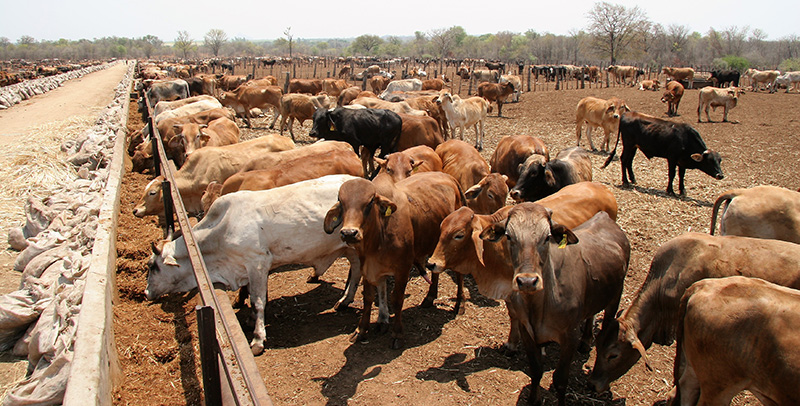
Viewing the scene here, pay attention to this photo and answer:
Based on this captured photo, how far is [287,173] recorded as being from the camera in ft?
24.2

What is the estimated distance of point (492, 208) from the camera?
7418mm

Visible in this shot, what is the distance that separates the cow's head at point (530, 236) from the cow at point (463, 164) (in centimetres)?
426

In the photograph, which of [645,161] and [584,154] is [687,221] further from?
[645,161]

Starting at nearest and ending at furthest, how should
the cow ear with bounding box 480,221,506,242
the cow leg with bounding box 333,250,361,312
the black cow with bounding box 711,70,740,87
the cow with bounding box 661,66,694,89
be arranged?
1. the cow ear with bounding box 480,221,506,242
2. the cow leg with bounding box 333,250,361,312
3. the cow with bounding box 661,66,694,89
4. the black cow with bounding box 711,70,740,87

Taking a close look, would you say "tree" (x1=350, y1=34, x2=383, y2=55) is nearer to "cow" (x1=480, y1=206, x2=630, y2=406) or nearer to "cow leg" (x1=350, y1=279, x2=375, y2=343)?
"cow leg" (x1=350, y1=279, x2=375, y2=343)

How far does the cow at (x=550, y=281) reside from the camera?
4172mm

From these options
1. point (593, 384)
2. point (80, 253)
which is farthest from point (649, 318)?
point (80, 253)

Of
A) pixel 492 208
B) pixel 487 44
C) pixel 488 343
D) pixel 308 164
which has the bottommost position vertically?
pixel 488 343

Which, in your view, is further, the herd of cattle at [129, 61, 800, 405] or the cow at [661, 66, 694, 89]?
the cow at [661, 66, 694, 89]

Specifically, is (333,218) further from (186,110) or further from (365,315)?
(186,110)

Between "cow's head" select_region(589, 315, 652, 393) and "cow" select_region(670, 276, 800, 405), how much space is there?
0.63 metres

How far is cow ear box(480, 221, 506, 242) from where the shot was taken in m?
4.37

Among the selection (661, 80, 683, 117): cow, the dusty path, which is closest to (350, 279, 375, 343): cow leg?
the dusty path

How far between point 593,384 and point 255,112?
21630mm
